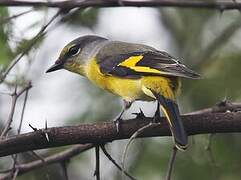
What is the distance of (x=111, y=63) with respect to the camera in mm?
4816

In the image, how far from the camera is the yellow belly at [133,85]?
13.7 ft

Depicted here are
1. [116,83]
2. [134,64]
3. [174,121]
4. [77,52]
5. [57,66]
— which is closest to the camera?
[174,121]

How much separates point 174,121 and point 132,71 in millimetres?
890

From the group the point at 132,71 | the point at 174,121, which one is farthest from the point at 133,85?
the point at 174,121

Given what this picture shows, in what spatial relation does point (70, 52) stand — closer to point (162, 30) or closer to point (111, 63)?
point (111, 63)

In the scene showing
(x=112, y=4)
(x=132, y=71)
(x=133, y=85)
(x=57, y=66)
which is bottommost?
(x=133, y=85)

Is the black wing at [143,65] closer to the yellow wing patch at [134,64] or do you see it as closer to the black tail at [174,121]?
the yellow wing patch at [134,64]

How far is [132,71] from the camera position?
14.7 ft

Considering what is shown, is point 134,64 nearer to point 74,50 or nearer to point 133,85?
point 133,85

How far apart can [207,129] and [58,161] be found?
1.25 m

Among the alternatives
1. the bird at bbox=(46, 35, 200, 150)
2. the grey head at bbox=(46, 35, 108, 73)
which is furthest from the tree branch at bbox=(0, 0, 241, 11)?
the grey head at bbox=(46, 35, 108, 73)

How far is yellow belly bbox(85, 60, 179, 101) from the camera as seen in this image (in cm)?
418

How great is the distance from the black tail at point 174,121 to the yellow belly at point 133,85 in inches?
3.5

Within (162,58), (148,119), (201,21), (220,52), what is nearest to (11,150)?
(148,119)
